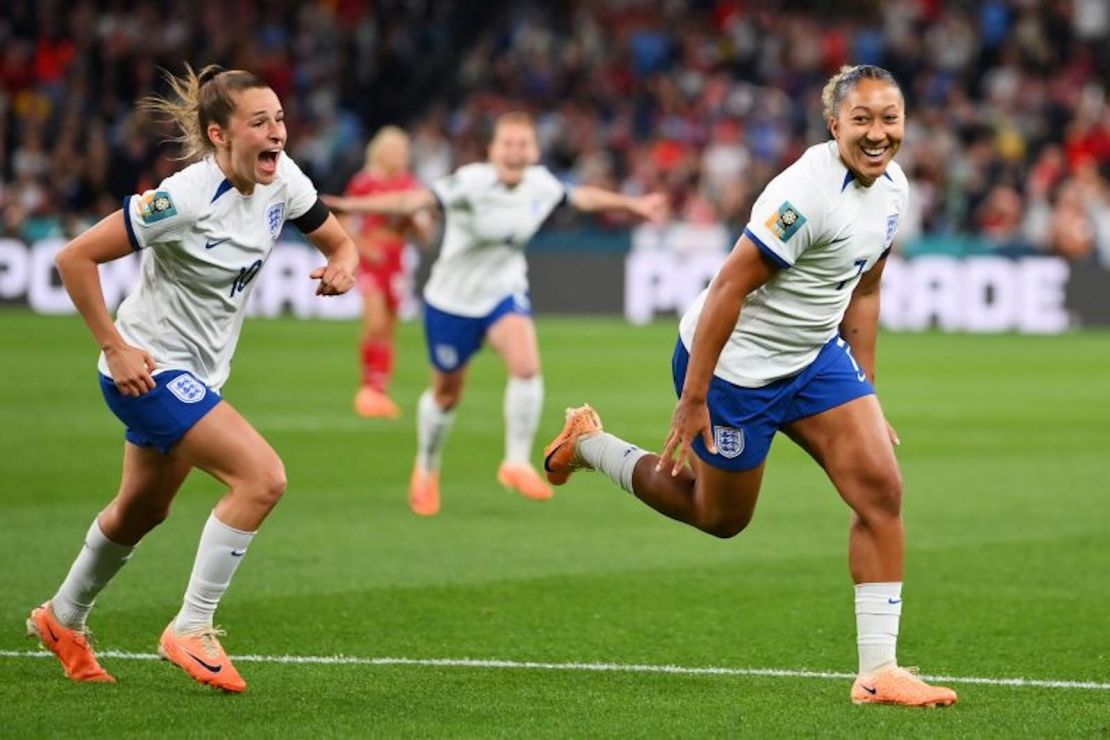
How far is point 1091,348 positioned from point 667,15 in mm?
11652

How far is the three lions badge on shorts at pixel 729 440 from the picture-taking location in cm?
705

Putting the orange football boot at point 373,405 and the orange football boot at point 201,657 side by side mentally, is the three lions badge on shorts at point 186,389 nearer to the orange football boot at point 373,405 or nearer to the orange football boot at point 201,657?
the orange football boot at point 201,657

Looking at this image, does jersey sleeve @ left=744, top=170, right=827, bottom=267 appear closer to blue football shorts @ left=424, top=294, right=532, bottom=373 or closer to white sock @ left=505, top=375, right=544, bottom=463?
blue football shorts @ left=424, top=294, right=532, bottom=373

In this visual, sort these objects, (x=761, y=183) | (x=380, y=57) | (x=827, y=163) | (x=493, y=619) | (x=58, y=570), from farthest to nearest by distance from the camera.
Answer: (x=380, y=57) < (x=761, y=183) < (x=58, y=570) < (x=493, y=619) < (x=827, y=163)

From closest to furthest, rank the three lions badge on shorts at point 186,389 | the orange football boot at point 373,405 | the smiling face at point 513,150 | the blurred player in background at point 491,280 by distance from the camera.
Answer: the three lions badge on shorts at point 186,389, the blurred player in background at point 491,280, the smiling face at point 513,150, the orange football boot at point 373,405

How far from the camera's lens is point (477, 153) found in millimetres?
30391

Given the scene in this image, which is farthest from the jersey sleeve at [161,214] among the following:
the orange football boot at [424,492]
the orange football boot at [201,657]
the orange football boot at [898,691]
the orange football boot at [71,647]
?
the orange football boot at [424,492]

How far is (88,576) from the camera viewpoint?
23.8ft

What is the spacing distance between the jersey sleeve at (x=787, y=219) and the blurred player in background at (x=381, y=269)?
10356 millimetres

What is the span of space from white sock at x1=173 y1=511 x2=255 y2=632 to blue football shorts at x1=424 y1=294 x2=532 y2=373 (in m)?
5.53

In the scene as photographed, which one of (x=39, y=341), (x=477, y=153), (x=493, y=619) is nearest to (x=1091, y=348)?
(x=477, y=153)

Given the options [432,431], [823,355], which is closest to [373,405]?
[432,431]

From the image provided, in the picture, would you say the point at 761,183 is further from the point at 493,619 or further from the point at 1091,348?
the point at 493,619

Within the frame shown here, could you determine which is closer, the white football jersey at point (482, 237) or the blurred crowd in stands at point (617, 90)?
the white football jersey at point (482, 237)
